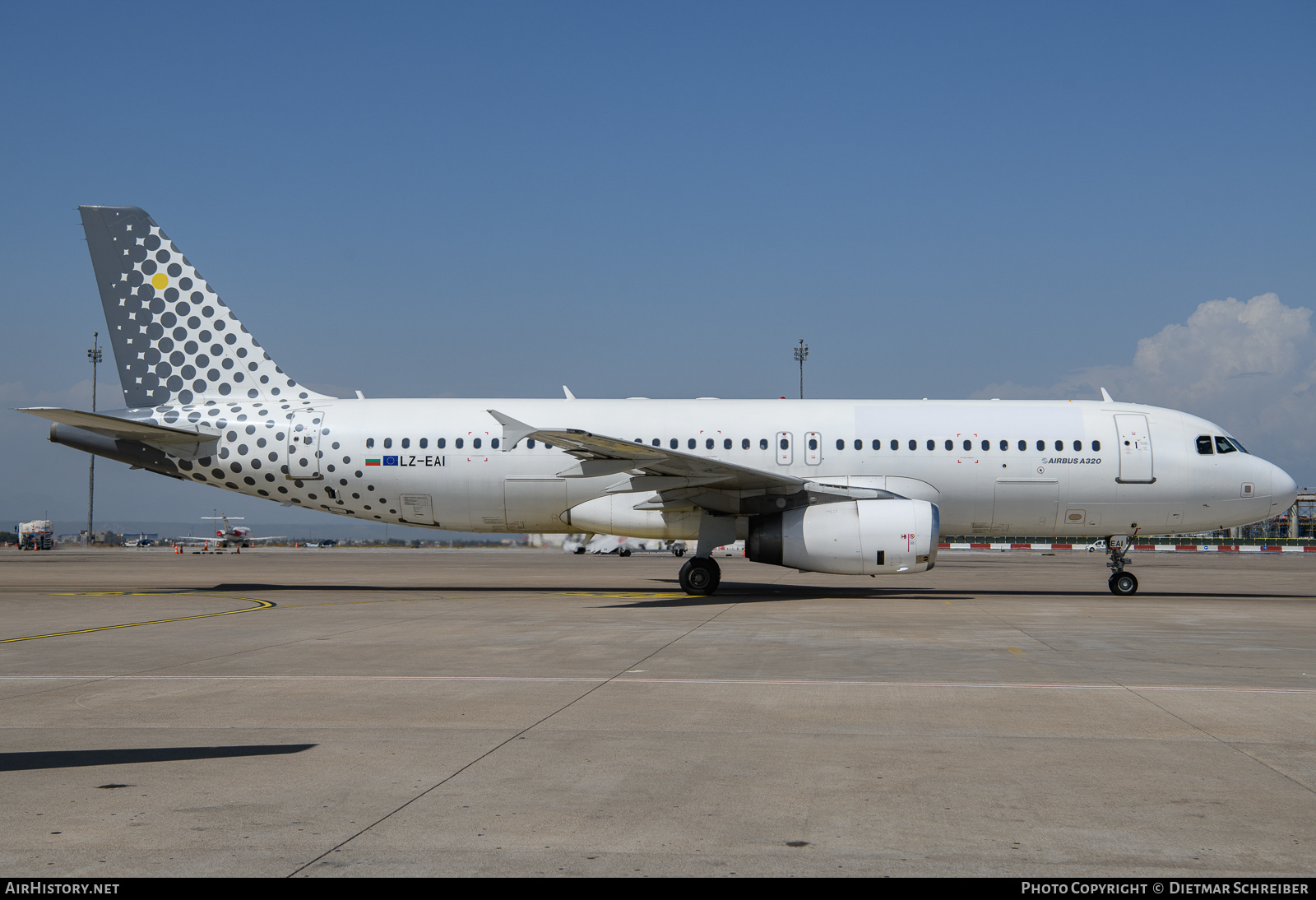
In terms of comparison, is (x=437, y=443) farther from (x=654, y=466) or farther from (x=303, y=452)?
(x=654, y=466)

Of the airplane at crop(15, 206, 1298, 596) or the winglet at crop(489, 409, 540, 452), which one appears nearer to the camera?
the winglet at crop(489, 409, 540, 452)

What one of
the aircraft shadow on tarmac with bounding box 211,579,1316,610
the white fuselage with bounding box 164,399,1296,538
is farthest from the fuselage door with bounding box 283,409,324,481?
the aircraft shadow on tarmac with bounding box 211,579,1316,610

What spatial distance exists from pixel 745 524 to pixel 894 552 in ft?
9.98

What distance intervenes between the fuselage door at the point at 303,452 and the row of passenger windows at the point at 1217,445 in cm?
1865

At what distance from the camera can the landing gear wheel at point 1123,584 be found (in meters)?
20.0

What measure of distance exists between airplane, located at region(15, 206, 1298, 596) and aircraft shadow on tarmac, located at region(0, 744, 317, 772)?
1298 cm

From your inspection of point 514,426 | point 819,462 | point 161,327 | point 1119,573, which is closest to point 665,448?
point 819,462

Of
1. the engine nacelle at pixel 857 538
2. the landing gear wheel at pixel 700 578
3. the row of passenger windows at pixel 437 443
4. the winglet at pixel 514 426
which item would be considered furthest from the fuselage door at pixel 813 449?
the winglet at pixel 514 426

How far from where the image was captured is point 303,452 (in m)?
20.2

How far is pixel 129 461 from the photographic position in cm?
2045

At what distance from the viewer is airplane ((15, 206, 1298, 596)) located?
776 inches

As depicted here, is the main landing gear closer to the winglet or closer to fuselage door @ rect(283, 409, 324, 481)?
the winglet

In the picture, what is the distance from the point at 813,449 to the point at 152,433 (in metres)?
13.8

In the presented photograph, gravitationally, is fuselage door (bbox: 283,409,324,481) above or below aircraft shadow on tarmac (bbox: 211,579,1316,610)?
above
